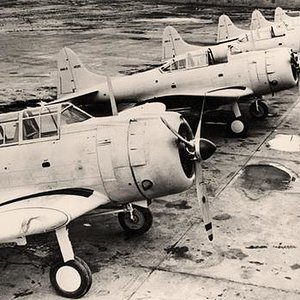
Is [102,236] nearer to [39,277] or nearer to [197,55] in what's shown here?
[39,277]

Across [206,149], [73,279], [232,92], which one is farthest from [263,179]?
[73,279]

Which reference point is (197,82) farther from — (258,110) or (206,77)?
(258,110)

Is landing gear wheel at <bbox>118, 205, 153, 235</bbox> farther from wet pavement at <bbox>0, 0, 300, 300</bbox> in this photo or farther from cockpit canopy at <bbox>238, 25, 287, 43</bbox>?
cockpit canopy at <bbox>238, 25, 287, 43</bbox>

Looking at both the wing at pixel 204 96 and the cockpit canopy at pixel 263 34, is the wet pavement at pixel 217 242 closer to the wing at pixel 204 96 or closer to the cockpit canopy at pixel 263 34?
the wing at pixel 204 96

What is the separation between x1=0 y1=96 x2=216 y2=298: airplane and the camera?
7.33 m

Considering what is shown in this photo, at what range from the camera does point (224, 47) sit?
1667 cm

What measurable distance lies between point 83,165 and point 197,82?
23.6 feet

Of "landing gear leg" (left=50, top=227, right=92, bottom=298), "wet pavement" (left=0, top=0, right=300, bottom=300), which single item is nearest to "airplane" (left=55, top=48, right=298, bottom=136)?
"wet pavement" (left=0, top=0, right=300, bottom=300)

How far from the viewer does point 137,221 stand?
8.79m

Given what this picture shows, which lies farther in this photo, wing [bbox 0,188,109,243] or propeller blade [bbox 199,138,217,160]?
propeller blade [bbox 199,138,217,160]

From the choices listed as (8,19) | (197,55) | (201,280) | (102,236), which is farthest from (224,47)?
(8,19)

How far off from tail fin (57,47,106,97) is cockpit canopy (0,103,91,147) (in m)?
6.86

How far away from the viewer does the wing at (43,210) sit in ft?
23.0

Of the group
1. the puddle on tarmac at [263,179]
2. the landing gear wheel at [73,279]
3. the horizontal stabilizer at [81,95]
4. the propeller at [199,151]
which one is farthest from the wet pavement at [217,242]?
the horizontal stabilizer at [81,95]
